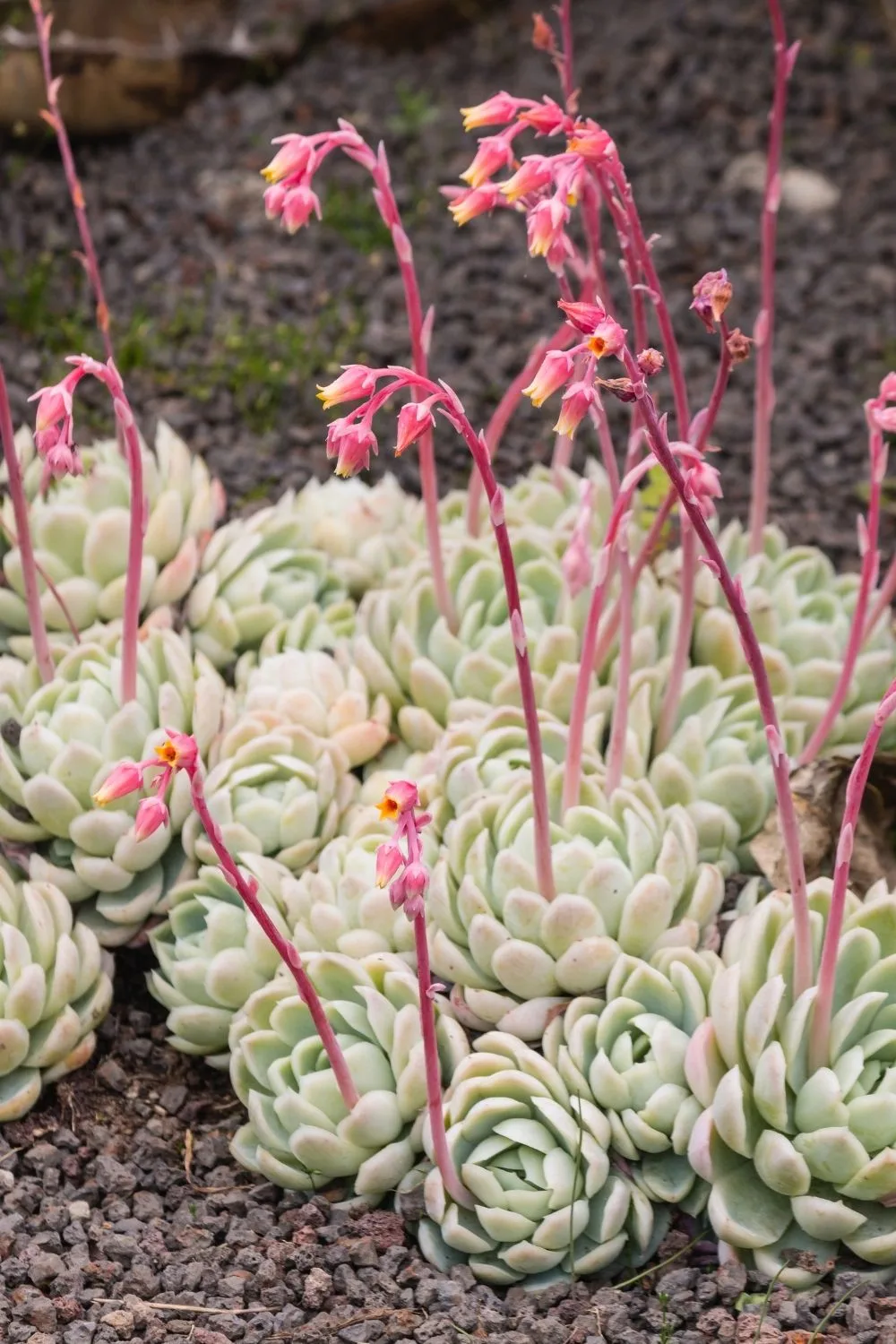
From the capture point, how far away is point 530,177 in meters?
1.87

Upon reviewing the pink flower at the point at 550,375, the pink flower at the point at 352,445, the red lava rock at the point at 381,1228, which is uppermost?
the pink flower at the point at 550,375

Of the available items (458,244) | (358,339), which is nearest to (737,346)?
(358,339)

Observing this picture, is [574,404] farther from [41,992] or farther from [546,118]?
[41,992]

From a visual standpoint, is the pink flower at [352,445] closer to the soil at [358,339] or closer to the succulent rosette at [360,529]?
the soil at [358,339]

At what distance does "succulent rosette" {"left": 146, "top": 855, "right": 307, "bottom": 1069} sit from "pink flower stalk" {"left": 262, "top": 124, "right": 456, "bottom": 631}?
589 millimetres

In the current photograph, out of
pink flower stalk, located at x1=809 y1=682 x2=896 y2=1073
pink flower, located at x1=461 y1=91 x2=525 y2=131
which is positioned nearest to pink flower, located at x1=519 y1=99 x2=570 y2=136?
pink flower, located at x1=461 y1=91 x2=525 y2=131

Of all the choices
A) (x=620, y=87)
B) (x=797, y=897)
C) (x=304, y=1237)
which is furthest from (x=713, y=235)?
(x=304, y=1237)

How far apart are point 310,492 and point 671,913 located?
119 centimetres

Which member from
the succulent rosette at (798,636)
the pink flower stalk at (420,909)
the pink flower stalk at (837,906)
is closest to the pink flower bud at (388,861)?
the pink flower stalk at (420,909)

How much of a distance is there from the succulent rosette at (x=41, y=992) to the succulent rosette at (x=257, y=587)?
0.58m

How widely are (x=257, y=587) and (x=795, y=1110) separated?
4.29 ft

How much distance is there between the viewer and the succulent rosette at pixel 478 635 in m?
2.65

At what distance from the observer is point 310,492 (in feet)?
10.1

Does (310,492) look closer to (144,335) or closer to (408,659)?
(408,659)
